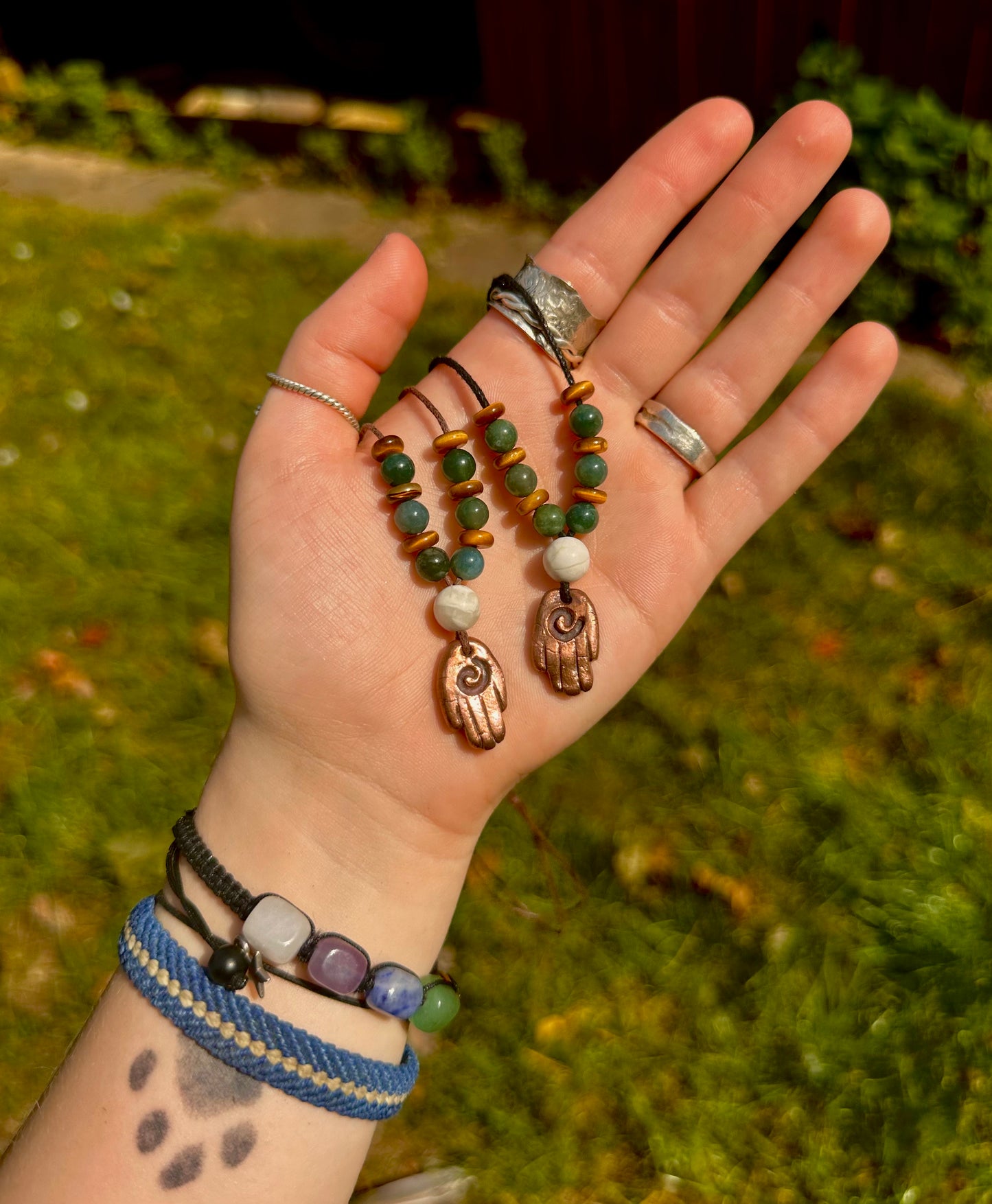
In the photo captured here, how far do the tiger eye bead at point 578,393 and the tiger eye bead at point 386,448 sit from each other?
0.49 meters

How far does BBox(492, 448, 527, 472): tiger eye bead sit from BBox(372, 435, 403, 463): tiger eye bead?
11.4 inches

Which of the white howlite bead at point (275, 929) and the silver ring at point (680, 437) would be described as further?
the silver ring at point (680, 437)

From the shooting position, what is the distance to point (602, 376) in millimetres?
3002

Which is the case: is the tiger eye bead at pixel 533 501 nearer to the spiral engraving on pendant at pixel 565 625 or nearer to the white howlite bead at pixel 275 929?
the spiral engraving on pendant at pixel 565 625

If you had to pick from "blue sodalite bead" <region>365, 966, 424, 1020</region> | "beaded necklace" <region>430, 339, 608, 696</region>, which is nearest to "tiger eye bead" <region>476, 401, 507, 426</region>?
"beaded necklace" <region>430, 339, 608, 696</region>

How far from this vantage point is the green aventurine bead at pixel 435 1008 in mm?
2441

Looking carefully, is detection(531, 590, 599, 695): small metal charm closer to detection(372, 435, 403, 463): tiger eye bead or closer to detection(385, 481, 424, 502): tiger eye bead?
detection(385, 481, 424, 502): tiger eye bead

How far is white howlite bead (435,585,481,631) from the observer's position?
8.46ft

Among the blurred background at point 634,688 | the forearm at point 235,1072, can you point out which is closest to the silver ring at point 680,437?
the blurred background at point 634,688

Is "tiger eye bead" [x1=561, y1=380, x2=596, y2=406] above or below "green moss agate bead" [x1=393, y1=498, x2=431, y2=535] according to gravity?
above

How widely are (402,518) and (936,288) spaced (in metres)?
3.43

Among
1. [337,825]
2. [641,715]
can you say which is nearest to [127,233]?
[641,715]

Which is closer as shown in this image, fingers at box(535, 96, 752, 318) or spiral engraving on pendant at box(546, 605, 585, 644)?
spiral engraving on pendant at box(546, 605, 585, 644)

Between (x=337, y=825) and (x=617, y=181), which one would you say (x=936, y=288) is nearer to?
(x=617, y=181)
